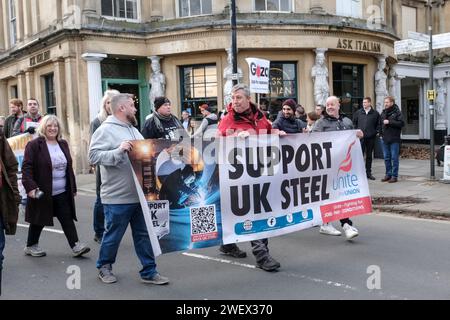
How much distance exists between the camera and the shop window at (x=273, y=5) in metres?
17.1

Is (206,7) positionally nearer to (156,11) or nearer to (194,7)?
(194,7)

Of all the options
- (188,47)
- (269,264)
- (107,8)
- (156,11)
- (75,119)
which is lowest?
(269,264)

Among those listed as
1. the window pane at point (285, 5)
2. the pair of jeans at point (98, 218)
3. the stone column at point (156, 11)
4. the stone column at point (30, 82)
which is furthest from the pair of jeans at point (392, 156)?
the stone column at point (30, 82)

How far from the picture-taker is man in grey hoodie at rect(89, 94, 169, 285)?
521 cm

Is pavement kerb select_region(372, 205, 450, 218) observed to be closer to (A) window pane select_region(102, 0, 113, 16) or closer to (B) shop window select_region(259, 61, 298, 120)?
(B) shop window select_region(259, 61, 298, 120)

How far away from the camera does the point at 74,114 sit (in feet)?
56.0

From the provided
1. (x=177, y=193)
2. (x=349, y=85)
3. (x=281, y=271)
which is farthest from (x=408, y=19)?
(x=177, y=193)

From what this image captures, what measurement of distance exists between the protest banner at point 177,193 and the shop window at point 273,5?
12508mm

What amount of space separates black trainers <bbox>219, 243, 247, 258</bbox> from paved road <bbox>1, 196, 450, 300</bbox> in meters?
0.10

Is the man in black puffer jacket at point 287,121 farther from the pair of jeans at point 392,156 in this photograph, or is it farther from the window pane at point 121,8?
the window pane at point 121,8

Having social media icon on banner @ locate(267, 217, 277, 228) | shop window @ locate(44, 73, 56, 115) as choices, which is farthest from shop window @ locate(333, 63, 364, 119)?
social media icon on banner @ locate(267, 217, 277, 228)

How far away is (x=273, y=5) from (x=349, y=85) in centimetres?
418

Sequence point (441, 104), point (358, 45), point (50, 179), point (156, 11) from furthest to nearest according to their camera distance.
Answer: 1. point (441, 104)
2. point (358, 45)
3. point (156, 11)
4. point (50, 179)

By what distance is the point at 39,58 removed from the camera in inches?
741
